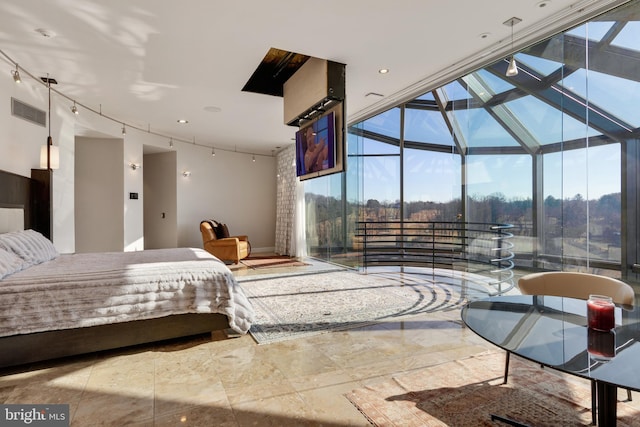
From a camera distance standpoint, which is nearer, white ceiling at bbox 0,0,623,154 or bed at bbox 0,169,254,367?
bed at bbox 0,169,254,367

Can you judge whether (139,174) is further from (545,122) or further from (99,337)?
(545,122)

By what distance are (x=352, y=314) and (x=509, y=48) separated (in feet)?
10.3

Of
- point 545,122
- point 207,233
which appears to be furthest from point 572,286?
point 207,233

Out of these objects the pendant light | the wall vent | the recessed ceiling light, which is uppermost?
the recessed ceiling light

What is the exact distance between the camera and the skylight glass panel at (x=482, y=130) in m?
3.73

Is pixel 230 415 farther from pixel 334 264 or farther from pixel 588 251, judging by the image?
pixel 334 264

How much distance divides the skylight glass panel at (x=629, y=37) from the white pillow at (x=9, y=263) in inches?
191

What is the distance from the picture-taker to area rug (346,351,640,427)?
176 centimetres

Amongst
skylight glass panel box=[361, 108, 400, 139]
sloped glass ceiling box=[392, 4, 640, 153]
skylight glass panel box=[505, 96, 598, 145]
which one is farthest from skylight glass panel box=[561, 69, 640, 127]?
skylight glass panel box=[361, 108, 400, 139]

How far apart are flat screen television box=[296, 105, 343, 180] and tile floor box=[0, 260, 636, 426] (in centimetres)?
202

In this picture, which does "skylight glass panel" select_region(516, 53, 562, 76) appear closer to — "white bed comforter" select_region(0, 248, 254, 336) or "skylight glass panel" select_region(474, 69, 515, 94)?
"skylight glass panel" select_region(474, 69, 515, 94)

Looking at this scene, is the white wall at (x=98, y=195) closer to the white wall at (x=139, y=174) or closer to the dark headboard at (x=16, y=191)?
the white wall at (x=139, y=174)

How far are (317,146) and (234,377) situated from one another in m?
2.93

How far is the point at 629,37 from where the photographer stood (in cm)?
256
